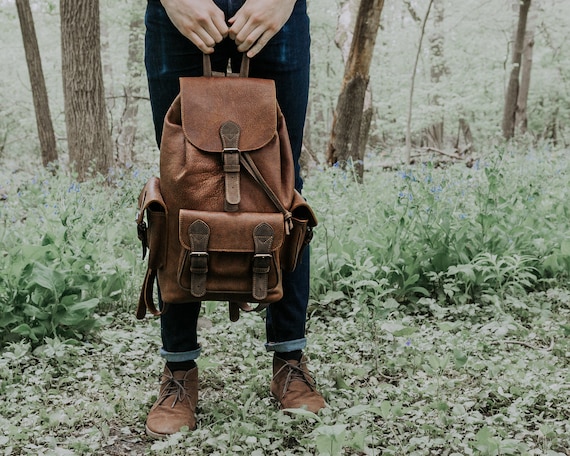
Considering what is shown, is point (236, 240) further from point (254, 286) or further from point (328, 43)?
point (328, 43)

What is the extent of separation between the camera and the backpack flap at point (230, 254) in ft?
5.80

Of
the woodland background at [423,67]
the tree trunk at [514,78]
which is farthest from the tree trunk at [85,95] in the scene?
the tree trunk at [514,78]

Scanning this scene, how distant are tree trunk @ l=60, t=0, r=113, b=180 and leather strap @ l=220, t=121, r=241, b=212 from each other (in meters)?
5.41

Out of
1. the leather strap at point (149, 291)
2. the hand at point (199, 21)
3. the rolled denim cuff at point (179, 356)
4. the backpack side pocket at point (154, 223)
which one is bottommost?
the rolled denim cuff at point (179, 356)

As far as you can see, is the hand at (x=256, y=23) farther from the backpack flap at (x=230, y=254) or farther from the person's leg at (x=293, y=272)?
the backpack flap at (x=230, y=254)

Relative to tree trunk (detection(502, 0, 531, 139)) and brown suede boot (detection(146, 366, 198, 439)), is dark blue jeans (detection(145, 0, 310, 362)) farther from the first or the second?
tree trunk (detection(502, 0, 531, 139))

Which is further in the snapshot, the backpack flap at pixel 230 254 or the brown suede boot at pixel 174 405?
the brown suede boot at pixel 174 405

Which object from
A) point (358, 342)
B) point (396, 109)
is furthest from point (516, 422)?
point (396, 109)

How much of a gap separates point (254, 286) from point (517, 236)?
2349 mm

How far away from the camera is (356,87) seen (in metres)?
7.09

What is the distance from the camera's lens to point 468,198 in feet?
14.7

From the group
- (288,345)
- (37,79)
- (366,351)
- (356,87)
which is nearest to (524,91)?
(356,87)

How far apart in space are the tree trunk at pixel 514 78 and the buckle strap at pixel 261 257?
11.7m

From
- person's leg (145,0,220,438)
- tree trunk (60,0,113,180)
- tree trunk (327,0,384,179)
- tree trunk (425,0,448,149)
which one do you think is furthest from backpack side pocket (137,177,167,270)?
tree trunk (425,0,448,149)
